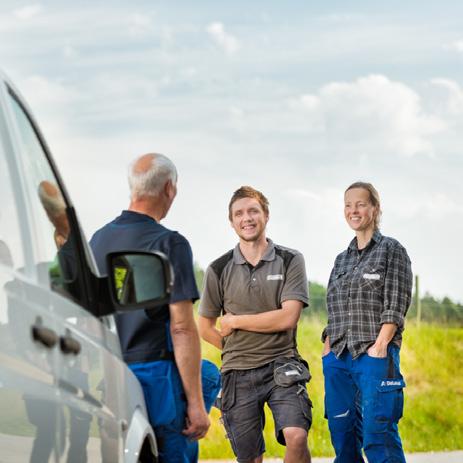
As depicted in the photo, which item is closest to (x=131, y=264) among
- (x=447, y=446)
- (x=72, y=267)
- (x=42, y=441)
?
(x=72, y=267)

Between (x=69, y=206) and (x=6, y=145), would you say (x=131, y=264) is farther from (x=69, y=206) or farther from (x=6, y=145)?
(x=6, y=145)

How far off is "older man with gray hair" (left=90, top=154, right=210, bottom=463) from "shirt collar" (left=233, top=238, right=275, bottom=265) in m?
2.81

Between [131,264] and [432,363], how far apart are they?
647 inches

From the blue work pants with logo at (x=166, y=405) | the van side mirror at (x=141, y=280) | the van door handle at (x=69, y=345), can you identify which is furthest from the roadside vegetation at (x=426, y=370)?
the van door handle at (x=69, y=345)

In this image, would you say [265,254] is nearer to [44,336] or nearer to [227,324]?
[227,324]

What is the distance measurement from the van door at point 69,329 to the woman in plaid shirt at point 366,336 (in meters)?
4.24

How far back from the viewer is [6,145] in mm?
2727

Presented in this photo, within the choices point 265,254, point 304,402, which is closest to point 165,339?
point 304,402

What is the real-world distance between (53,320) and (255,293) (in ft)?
16.1

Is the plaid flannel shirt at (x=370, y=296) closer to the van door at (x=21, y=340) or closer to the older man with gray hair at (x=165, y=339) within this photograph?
the older man with gray hair at (x=165, y=339)

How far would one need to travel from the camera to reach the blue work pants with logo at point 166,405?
184 inches

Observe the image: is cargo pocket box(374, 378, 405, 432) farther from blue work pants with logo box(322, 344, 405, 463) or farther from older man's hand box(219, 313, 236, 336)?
older man's hand box(219, 313, 236, 336)

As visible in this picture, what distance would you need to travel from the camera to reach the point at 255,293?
25.3 ft

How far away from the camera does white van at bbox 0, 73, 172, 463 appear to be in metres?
2.45
